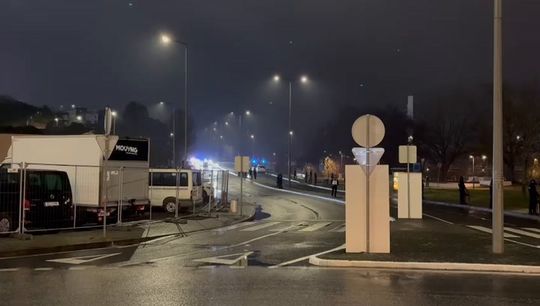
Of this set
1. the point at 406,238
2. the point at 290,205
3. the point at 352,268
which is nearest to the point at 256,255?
the point at 352,268

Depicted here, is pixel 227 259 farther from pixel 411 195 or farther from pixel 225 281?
pixel 411 195

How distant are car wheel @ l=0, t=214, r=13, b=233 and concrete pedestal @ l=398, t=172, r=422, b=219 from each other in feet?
49.7

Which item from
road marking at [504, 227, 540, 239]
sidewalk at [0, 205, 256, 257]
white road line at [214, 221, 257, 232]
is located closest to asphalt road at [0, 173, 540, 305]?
sidewalk at [0, 205, 256, 257]

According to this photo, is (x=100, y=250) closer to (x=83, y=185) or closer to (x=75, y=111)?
(x=83, y=185)

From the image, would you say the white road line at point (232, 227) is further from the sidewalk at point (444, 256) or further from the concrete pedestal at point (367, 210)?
the concrete pedestal at point (367, 210)

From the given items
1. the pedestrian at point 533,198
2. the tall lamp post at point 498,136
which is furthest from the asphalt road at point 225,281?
the pedestrian at point 533,198

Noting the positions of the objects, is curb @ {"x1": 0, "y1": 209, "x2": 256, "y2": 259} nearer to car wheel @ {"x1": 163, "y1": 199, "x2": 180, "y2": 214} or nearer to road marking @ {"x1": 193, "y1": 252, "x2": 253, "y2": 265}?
road marking @ {"x1": 193, "y1": 252, "x2": 253, "y2": 265}

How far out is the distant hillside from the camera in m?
84.7

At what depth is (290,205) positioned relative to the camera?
1417 inches

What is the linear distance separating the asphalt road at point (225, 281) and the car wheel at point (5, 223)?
3610mm

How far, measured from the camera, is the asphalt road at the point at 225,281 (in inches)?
341

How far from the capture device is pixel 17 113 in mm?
87375

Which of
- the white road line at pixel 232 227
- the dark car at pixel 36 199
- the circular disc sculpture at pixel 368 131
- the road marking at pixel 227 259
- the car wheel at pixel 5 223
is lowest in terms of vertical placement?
the white road line at pixel 232 227

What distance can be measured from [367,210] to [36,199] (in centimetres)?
1005
